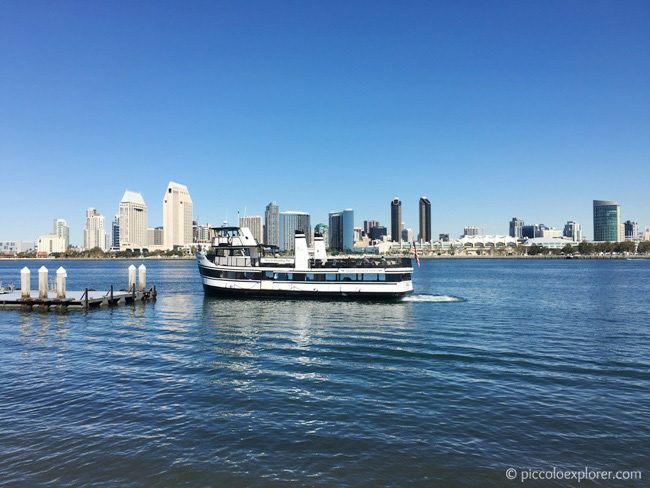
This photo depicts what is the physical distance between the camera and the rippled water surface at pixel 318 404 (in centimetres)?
1230

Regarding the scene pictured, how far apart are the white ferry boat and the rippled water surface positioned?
1800 cm

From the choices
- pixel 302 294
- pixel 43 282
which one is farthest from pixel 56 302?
pixel 302 294

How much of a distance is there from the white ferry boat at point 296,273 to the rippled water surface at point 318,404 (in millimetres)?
18002

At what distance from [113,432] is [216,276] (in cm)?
4233

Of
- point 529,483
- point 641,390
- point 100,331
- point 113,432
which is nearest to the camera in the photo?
point 529,483

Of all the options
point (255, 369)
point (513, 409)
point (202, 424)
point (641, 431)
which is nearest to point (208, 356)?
point (255, 369)

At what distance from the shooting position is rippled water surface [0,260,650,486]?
1230 cm

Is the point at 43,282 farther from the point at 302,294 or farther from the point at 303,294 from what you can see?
the point at 303,294

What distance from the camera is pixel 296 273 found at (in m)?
54.4

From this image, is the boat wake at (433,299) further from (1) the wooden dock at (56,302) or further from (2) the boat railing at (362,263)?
(1) the wooden dock at (56,302)

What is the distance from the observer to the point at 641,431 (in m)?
14.6

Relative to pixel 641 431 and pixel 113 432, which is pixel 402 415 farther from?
pixel 113 432

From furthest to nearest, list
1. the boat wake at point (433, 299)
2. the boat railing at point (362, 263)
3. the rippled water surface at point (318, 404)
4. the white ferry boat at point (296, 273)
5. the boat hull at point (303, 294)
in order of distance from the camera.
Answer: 1. the boat wake at point (433, 299)
2. the boat railing at point (362, 263)
3. the white ferry boat at point (296, 273)
4. the boat hull at point (303, 294)
5. the rippled water surface at point (318, 404)

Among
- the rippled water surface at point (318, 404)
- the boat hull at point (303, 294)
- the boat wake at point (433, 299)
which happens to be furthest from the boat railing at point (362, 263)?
the rippled water surface at point (318, 404)
